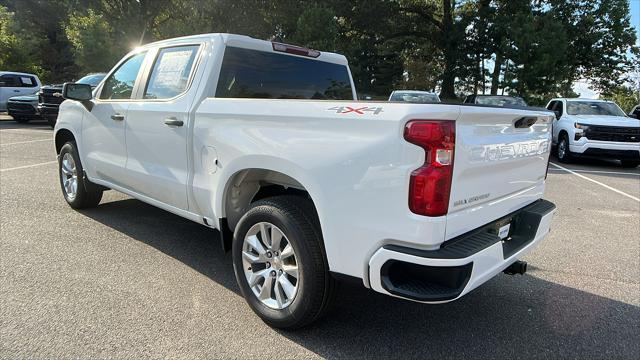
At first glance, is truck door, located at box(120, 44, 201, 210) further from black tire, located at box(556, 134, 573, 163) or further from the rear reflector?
black tire, located at box(556, 134, 573, 163)

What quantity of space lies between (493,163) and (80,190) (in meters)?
4.68

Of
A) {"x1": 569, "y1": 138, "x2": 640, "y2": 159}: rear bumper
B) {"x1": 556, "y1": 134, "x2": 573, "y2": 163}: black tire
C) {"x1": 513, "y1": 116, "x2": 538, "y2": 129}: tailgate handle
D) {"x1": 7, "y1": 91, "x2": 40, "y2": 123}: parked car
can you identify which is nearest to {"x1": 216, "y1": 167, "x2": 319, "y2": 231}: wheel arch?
{"x1": 513, "y1": 116, "x2": 538, "y2": 129}: tailgate handle

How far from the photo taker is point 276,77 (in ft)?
13.1

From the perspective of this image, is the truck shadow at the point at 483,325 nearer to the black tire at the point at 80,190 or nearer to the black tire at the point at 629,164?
the black tire at the point at 80,190

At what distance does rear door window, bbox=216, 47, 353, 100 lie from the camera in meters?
3.72

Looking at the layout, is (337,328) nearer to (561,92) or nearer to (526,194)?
(526,194)

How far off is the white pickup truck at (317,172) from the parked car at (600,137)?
9465 millimetres

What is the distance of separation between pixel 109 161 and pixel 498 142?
372 centimetres

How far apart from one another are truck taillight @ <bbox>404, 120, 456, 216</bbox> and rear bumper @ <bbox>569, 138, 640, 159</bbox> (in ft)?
35.9

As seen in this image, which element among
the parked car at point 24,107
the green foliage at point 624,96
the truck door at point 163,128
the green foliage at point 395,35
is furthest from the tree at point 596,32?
the truck door at point 163,128

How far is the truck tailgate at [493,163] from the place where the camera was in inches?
95.0

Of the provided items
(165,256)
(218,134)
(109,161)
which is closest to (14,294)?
(165,256)

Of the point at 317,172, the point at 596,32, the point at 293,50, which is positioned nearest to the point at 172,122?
the point at 293,50

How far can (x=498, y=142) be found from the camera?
268cm
